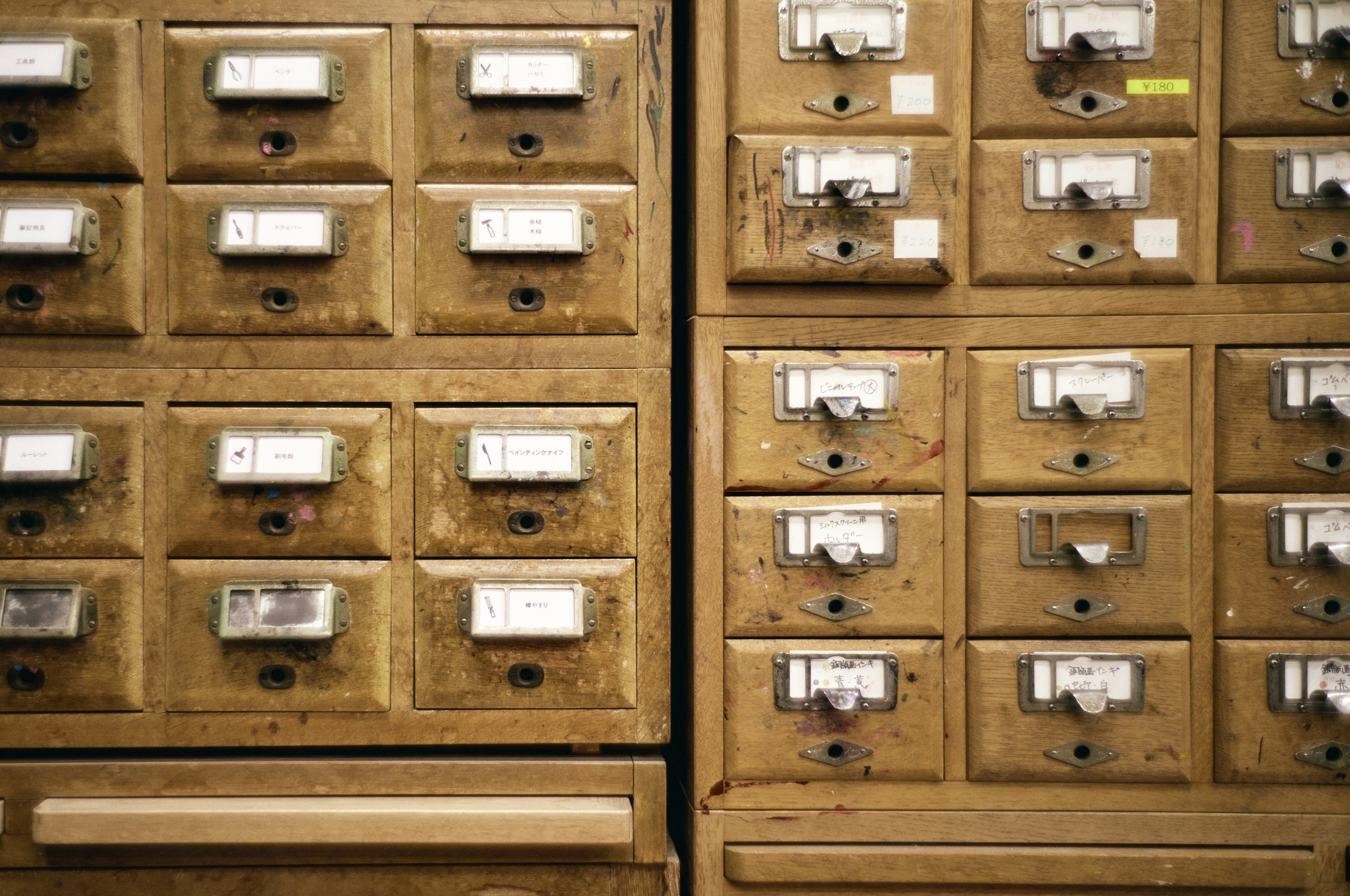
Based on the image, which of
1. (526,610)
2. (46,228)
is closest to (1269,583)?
(526,610)

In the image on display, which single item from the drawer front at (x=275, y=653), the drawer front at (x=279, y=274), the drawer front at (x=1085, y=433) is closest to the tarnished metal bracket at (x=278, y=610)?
the drawer front at (x=275, y=653)

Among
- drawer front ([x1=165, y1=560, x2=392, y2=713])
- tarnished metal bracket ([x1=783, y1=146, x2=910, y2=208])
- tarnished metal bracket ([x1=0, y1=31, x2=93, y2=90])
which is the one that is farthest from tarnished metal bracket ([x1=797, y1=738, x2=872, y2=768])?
tarnished metal bracket ([x1=0, y1=31, x2=93, y2=90])

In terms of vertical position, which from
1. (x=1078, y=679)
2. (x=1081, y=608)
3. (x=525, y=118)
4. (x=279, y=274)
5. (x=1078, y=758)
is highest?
(x=525, y=118)

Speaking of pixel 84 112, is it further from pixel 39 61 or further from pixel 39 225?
pixel 39 225

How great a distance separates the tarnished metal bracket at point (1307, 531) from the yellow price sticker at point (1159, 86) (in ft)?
2.43

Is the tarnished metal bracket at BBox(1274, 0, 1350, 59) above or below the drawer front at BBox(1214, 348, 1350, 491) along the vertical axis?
above

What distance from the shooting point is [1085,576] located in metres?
1.52

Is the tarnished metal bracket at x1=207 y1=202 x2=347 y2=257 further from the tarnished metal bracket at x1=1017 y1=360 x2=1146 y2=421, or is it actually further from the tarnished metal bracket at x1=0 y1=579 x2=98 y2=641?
the tarnished metal bracket at x1=1017 y1=360 x2=1146 y2=421

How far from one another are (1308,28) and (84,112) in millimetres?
2086

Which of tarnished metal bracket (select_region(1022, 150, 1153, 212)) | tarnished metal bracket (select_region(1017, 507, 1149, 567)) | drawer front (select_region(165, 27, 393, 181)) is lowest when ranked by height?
tarnished metal bracket (select_region(1017, 507, 1149, 567))

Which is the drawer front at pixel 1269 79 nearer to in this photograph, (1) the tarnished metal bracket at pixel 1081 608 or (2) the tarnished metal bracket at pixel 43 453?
(1) the tarnished metal bracket at pixel 1081 608

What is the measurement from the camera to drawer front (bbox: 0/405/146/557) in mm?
1491

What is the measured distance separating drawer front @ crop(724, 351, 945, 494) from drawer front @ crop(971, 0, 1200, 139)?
45cm

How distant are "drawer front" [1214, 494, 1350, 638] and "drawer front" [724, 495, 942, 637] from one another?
51cm
